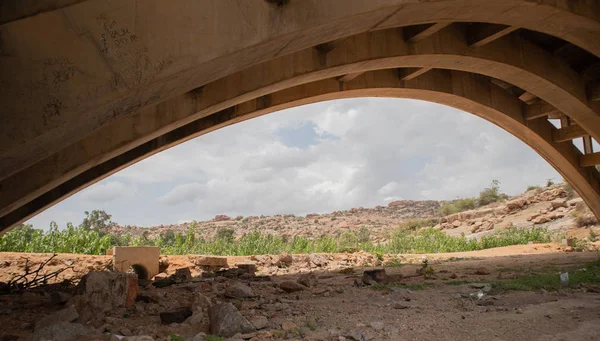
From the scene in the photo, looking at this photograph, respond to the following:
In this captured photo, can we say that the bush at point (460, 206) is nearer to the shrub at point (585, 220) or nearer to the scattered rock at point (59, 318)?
the shrub at point (585, 220)

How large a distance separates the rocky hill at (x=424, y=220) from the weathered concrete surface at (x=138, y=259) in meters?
22.2

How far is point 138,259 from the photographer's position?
38.4ft

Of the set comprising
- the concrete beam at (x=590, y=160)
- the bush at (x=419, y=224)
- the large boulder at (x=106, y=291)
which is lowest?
the large boulder at (x=106, y=291)

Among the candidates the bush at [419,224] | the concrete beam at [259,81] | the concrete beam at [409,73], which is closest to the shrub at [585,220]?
the bush at [419,224]

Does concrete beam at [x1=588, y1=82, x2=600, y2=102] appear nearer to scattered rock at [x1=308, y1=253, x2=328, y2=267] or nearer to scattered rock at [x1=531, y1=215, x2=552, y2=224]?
scattered rock at [x1=308, y1=253, x2=328, y2=267]

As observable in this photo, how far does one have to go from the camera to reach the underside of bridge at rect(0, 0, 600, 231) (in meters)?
3.74

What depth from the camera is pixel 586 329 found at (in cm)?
447

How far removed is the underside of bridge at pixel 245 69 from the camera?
3.74m

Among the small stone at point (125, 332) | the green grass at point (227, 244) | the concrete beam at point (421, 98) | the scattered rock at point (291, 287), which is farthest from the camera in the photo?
the green grass at point (227, 244)

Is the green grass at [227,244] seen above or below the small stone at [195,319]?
above

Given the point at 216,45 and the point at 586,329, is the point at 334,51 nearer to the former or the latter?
the point at 216,45

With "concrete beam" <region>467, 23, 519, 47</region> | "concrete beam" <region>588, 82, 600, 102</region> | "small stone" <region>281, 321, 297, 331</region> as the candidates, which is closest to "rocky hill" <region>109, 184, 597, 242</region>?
"concrete beam" <region>588, 82, 600, 102</region>

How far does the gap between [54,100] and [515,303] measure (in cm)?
620

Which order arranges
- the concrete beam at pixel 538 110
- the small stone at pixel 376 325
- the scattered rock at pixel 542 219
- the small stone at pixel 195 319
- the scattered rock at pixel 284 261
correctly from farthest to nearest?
the scattered rock at pixel 542 219 < the scattered rock at pixel 284 261 < the concrete beam at pixel 538 110 < the small stone at pixel 195 319 < the small stone at pixel 376 325
